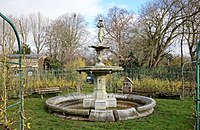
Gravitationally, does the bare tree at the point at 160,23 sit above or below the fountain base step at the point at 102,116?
above

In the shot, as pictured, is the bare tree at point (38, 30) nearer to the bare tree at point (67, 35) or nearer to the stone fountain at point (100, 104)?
the bare tree at point (67, 35)

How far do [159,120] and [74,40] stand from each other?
30.4 meters

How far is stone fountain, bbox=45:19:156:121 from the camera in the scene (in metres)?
7.57

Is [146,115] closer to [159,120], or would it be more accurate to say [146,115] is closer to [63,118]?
[159,120]

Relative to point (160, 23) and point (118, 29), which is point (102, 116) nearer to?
point (160, 23)

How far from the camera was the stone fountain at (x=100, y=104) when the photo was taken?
757cm

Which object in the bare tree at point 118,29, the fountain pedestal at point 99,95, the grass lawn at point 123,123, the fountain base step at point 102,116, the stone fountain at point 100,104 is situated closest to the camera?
the grass lawn at point 123,123

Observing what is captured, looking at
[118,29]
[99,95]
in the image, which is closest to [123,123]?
[99,95]

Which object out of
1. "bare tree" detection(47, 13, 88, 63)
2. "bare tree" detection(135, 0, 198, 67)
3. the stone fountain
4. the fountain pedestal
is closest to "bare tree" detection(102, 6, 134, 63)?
"bare tree" detection(135, 0, 198, 67)

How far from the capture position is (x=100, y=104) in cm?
903

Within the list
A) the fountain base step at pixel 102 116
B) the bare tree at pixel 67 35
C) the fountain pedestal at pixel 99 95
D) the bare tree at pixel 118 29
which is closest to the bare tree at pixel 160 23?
A: the bare tree at pixel 118 29

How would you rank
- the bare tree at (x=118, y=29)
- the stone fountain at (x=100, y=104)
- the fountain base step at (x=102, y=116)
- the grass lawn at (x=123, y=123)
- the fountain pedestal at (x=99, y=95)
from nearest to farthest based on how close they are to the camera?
the grass lawn at (x=123, y=123) → the fountain base step at (x=102, y=116) → the stone fountain at (x=100, y=104) → the fountain pedestal at (x=99, y=95) → the bare tree at (x=118, y=29)

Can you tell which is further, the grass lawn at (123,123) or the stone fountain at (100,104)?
the stone fountain at (100,104)

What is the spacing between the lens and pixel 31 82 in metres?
15.9
